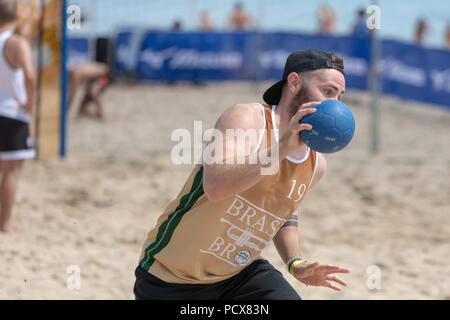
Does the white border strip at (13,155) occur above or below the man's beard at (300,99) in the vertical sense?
below

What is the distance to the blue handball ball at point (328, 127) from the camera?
1.75 m

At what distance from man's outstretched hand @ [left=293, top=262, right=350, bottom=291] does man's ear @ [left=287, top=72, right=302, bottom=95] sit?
0.64 metres

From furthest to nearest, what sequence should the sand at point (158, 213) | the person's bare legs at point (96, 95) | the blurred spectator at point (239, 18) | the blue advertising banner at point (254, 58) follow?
the blurred spectator at point (239, 18) < the blue advertising banner at point (254, 58) < the person's bare legs at point (96, 95) < the sand at point (158, 213)

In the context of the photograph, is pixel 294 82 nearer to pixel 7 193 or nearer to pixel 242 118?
pixel 242 118

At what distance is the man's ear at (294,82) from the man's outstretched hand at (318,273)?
639 mm

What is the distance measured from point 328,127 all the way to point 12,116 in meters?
3.37

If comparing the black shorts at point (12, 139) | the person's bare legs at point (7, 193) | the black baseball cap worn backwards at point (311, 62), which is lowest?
the person's bare legs at point (7, 193)

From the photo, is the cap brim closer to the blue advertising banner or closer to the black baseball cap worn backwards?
the black baseball cap worn backwards

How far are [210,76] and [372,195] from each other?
32.0 ft

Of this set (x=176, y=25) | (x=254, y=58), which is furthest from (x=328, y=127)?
(x=176, y=25)

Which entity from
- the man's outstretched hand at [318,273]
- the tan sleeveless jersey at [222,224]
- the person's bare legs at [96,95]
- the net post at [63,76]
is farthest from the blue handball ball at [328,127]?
the person's bare legs at [96,95]

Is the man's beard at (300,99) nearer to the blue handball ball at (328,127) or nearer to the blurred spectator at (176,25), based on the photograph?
the blue handball ball at (328,127)

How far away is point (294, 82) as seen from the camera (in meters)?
2.03

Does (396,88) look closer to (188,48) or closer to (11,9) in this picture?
(188,48)
